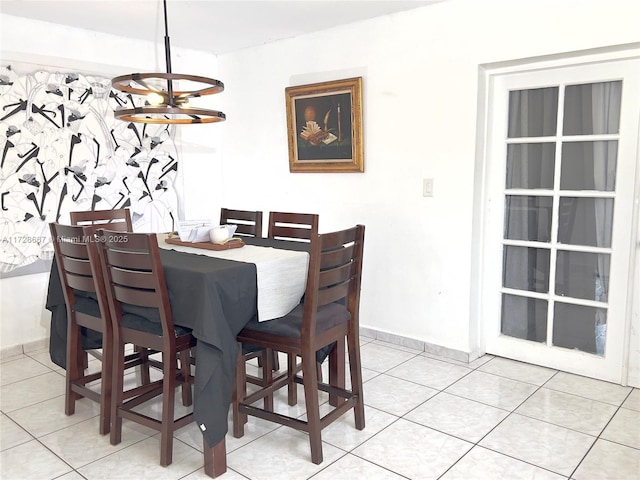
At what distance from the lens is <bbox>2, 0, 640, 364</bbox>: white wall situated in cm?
284

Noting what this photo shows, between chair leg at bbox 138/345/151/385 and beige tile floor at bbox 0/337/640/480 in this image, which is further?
chair leg at bbox 138/345/151/385

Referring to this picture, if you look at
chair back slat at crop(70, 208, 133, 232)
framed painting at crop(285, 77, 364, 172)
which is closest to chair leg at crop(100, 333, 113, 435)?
chair back slat at crop(70, 208, 133, 232)

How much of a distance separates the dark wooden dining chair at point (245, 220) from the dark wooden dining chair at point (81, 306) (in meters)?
1.07

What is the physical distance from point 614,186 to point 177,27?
9.80 feet

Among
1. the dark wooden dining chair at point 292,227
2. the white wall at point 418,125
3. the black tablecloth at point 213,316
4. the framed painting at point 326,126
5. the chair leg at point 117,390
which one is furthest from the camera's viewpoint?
the framed painting at point 326,126

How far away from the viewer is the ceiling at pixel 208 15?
3.12m

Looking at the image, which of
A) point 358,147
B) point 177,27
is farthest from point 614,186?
point 177,27

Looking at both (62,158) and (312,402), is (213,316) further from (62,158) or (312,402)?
(62,158)

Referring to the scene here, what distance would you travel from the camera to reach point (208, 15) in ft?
11.0

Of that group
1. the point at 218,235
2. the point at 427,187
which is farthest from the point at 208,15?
the point at 427,187

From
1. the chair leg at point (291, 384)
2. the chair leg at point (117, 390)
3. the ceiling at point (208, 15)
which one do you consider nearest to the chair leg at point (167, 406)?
the chair leg at point (117, 390)

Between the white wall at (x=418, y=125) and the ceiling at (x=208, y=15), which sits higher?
the ceiling at (x=208, y=15)

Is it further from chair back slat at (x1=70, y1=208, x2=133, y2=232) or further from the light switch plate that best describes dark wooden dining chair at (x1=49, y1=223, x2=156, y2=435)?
the light switch plate

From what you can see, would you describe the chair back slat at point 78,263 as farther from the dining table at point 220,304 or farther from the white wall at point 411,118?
the white wall at point 411,118
